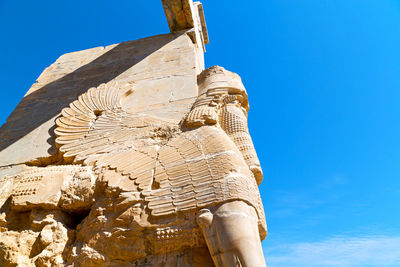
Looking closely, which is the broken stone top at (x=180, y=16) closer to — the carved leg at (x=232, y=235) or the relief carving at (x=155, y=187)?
the relief carving at (x=155, y=187)

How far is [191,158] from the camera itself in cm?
241

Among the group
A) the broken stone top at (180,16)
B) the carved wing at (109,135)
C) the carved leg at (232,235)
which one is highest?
the broken stone top at (180,16)

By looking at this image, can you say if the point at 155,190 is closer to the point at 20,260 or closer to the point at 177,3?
the point at 20,260

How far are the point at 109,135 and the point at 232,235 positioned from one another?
1817 millimetres

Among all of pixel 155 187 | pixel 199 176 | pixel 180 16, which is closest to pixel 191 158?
pixel 199 176

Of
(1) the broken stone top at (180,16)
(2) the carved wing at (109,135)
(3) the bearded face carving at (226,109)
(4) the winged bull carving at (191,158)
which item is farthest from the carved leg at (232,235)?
(1) the broken stone top at (180,16)

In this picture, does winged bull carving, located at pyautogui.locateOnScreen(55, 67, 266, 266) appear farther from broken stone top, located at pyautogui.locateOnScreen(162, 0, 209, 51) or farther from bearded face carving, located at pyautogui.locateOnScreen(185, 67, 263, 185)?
broken stone top, located at pyautogui.locateOnScreen(162, 0, 209, 51)

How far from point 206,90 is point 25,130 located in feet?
7.97

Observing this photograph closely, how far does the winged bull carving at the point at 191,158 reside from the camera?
1920 mm

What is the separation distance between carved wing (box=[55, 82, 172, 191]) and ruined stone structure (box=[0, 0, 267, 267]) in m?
0.01

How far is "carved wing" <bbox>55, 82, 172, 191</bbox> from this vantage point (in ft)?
8.45

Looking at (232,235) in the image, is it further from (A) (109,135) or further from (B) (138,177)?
(A) (109,135)

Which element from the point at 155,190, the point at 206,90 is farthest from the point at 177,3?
the point at 155,190

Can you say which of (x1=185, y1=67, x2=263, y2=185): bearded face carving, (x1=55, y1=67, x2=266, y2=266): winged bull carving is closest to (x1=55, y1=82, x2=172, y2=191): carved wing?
(x1=55, y1=67, x2=266, y2=266): winged bull carving
